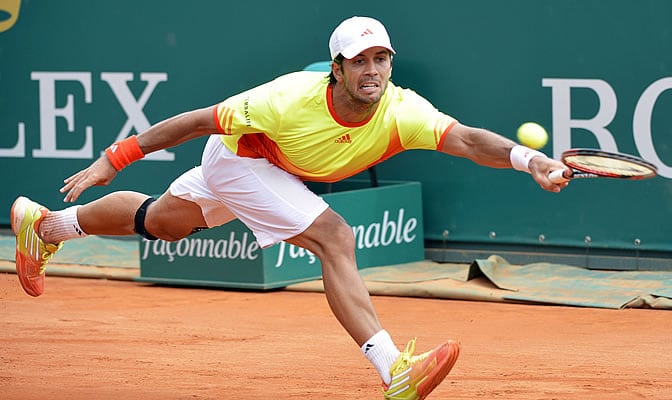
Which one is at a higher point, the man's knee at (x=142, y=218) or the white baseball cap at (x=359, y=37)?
the white baseball cap at (x=359, y=37)

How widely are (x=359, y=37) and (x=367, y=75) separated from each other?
14 cm

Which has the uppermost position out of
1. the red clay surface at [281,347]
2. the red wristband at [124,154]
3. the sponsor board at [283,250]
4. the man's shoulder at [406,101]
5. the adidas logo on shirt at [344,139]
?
the man's shoulder at [406,101]

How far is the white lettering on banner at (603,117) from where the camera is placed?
7.71 metres

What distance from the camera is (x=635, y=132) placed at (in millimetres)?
7758

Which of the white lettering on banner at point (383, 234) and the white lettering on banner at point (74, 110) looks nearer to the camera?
the white lettering on banner at point (383, 234)

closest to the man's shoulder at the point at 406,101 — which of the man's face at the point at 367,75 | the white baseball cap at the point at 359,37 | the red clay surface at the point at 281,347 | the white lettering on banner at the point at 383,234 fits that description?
the man's face at the point at 367,75

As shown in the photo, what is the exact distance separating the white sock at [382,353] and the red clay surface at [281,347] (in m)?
0.47

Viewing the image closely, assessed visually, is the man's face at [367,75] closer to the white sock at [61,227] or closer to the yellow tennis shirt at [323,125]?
the yellow tennis shirt at [323,125]

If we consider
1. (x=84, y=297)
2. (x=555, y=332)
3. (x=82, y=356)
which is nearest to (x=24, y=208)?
(x=82, y=356)

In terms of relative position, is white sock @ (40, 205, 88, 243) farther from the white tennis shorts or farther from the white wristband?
the white wristband

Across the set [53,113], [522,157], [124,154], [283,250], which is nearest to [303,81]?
[124,154]

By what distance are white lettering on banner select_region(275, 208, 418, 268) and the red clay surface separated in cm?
32

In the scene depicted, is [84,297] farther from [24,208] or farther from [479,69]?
[479,69]

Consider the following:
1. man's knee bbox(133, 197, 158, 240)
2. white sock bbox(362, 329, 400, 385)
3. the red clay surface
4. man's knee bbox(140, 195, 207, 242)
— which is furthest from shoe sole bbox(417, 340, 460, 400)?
man's knee bbox(133, 197, 158, 240)
